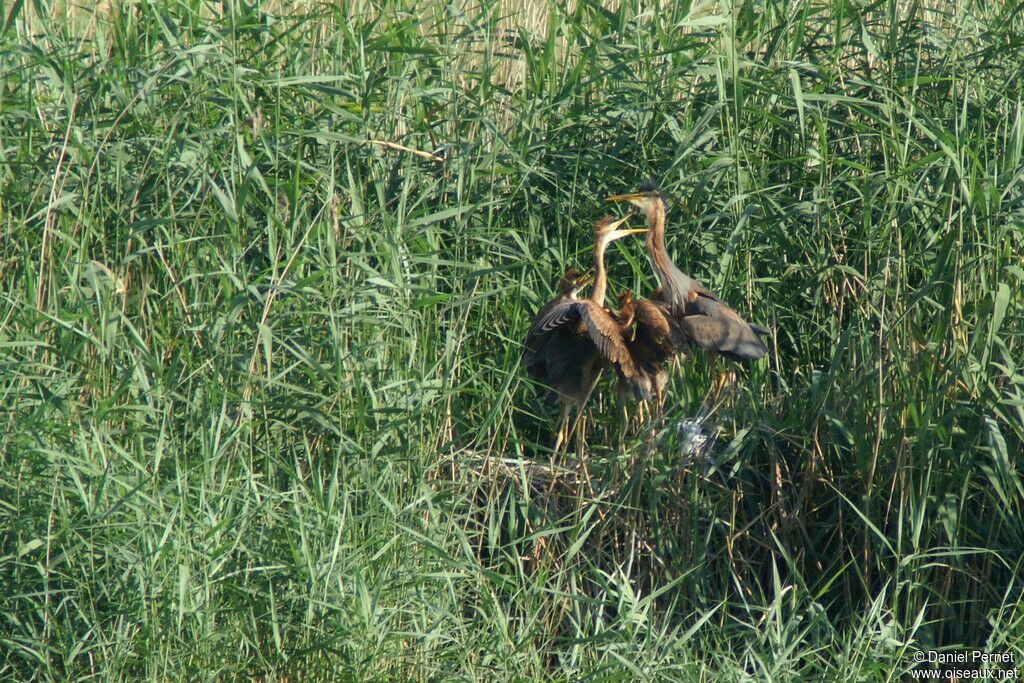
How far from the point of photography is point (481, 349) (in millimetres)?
4719

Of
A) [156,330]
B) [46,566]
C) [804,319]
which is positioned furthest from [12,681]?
[804,319]

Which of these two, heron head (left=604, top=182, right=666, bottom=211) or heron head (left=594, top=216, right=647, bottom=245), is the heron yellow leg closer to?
heron head (left=594, top=216, right=647, bottom=245)

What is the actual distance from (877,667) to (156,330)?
2.47 meters

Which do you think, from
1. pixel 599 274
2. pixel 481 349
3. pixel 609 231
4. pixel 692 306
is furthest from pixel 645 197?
pixel 481 349

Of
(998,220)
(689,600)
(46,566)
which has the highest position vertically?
(998,220)

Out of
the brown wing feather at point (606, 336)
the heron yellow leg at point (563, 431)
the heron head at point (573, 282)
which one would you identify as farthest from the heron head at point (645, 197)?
the heron yellow leg at point (563, 431)

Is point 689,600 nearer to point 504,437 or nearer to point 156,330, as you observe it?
point 504,437

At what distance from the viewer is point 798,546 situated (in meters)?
4.17

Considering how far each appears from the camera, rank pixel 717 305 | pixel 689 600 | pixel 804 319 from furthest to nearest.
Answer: pixel 804 319 < pixel 717 305 < pixel 689 600

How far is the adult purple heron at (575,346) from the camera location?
14.3ft

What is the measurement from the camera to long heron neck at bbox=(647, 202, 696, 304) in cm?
456

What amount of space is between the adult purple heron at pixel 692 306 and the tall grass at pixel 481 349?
0.54 feet

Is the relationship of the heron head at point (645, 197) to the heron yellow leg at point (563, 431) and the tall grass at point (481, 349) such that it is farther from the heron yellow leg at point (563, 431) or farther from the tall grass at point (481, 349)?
the heron yellow leg at point (563, 431)

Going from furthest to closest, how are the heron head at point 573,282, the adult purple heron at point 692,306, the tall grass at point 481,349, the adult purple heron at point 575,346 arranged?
the heron head at point 573,282 → the adult purple heron at point 575,346 → the adult purple heron at point 692,306 → the tall grass at point 481,349
